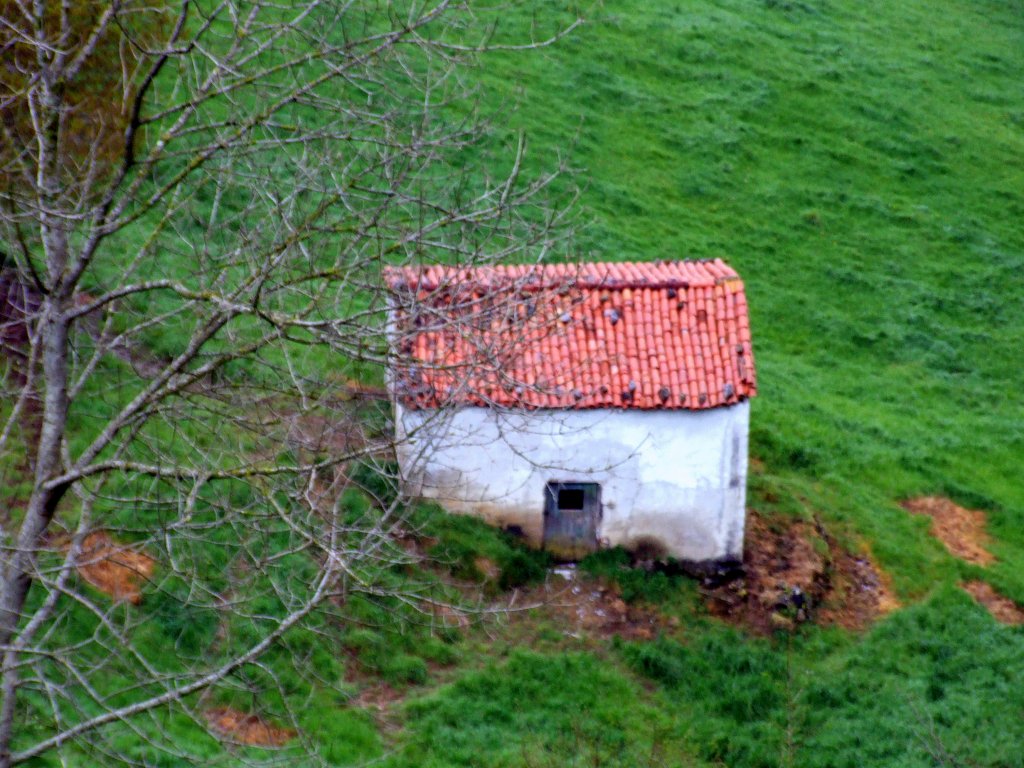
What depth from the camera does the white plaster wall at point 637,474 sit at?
1572cm

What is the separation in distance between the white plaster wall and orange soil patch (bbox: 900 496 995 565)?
4.26 metres

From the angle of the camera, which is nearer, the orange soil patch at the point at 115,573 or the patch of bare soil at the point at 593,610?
the orange soil patch at the point at 115,573

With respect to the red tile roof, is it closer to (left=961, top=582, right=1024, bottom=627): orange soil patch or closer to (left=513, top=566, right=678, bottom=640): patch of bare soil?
(left=513, top=566, right=678, bottom=640): patch of bare soil

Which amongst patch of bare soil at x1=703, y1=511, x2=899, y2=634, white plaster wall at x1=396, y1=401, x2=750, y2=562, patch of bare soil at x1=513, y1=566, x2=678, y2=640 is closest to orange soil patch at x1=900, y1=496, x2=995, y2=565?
patch of bare soil at x1=703, y1=511, x2=899, y2=634

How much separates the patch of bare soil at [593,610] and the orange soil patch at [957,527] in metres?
5.56

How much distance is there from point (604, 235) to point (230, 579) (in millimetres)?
17869

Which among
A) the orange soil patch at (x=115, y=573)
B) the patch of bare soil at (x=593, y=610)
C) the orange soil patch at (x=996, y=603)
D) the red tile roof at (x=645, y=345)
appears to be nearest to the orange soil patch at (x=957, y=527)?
the orange soil patch at (x=996, y=603)

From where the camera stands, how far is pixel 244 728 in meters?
12.2

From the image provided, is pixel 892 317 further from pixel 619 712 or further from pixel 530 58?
pixel 619 712

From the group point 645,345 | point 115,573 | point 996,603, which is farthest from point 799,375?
point 115,573

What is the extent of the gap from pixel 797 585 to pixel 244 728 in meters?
7.38

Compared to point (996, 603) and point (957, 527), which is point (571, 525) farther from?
point (957, 527)

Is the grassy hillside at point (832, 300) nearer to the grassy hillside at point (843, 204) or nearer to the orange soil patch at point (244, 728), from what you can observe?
the grassy hillside at point (843, 204)

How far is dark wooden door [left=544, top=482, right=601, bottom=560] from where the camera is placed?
52.7ft
